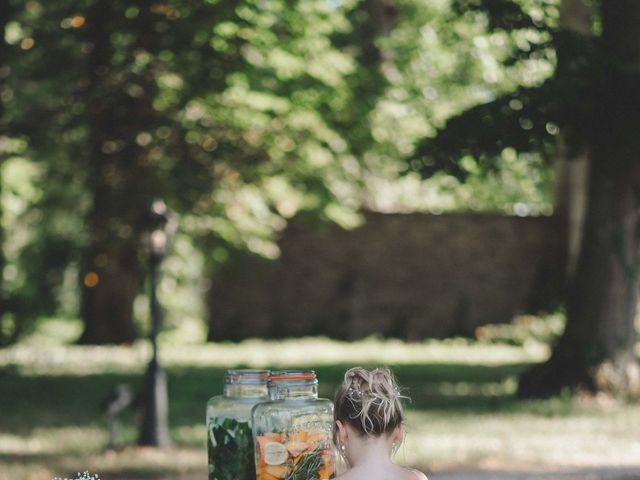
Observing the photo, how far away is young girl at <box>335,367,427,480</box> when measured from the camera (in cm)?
420

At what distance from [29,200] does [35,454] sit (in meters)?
16.4

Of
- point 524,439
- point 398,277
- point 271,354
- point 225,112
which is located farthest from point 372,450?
point 398,277

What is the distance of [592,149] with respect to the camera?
1576 centimetres

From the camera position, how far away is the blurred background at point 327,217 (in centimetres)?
1457

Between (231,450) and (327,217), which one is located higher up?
(327,217)

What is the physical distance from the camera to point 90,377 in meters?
20.9

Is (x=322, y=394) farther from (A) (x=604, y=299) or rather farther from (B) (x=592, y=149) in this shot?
(B) (x=592, y=149)

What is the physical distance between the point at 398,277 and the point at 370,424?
2634 centimetres

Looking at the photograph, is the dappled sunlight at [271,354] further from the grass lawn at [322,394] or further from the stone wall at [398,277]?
the stone wall at [398,277]

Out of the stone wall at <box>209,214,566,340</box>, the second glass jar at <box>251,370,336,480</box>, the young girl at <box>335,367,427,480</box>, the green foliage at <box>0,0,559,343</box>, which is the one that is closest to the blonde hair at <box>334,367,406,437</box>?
the young girl at <box>335,367,427,480</box>

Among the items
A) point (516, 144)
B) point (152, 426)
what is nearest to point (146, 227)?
point (152, 426)

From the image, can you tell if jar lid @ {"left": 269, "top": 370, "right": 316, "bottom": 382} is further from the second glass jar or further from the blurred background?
the blurred background

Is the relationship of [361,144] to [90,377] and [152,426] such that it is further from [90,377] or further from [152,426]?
[152,426]

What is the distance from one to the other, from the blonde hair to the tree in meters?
10.6
